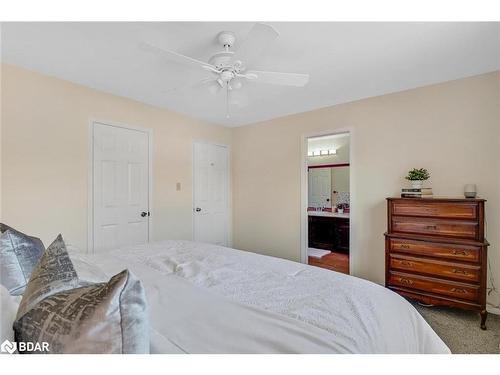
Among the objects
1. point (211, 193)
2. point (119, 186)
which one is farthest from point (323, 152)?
point (119, 186)

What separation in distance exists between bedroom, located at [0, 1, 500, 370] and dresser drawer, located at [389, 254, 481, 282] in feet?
0.04

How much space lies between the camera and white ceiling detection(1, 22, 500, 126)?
178 cm

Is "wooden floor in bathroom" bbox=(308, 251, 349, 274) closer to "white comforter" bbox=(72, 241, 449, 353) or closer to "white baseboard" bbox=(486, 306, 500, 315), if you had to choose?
"white baseboard" bbox=(486, 306, 500, 315)

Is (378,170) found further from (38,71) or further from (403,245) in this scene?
(38,71)

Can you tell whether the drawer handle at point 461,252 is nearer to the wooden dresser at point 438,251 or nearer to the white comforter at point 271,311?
the wooden dresser at point 438,251

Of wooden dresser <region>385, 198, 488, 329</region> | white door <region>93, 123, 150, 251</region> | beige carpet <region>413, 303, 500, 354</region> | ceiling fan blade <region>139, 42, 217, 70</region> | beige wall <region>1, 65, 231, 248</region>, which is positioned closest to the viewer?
ceiling fan blade <region>139, 42, 217, 70</region>

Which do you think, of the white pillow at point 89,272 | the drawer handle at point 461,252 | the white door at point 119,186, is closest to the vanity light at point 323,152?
the drawer handle at point 461,252

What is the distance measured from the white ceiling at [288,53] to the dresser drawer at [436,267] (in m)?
1.79

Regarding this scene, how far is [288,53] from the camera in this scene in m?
2.08

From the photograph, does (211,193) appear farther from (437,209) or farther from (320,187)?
(437,209)

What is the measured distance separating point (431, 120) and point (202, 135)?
9.91 feet

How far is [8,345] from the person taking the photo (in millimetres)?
708

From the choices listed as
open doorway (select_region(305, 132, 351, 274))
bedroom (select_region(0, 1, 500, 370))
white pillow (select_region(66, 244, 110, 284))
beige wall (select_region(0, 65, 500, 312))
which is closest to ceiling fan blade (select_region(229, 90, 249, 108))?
bedroom (select_region(0, 1, 500, 370))
